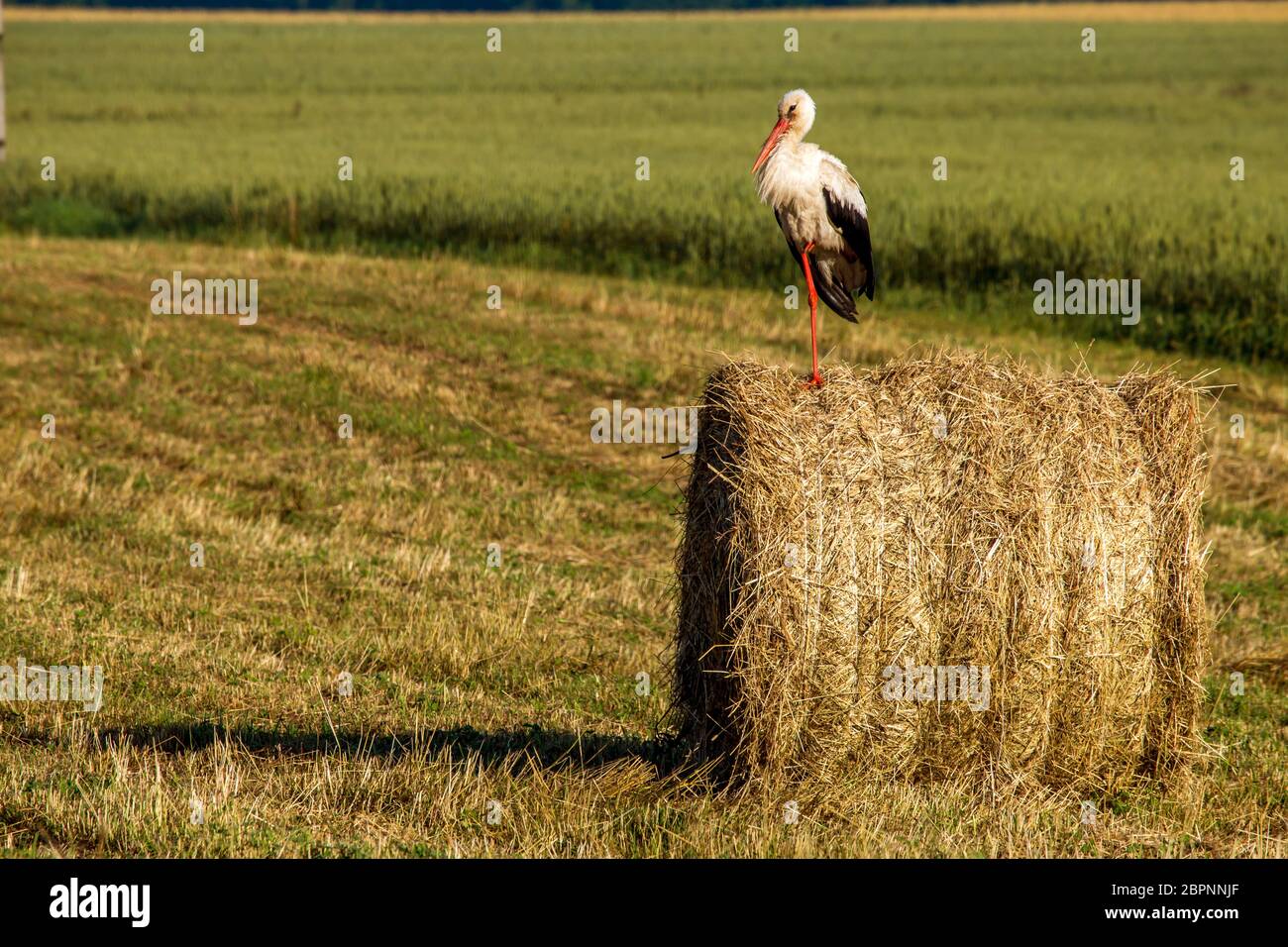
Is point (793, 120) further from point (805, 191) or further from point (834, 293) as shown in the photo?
point (834, 293)

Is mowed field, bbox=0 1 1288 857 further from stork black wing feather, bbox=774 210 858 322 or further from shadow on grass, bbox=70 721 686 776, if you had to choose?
stork black wing feather, bbox=774 210 858 322

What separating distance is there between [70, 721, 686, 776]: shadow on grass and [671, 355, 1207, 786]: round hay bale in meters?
0.43

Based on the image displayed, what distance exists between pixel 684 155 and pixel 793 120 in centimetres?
2416

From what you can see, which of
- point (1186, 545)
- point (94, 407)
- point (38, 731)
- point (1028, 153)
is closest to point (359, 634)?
point (38, 731)

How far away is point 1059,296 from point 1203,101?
2704cm

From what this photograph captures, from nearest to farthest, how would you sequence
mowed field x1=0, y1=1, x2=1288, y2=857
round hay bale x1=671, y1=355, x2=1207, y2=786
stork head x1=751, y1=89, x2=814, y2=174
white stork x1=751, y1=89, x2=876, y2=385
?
mowed field x1=0, y1=1, x2=1288, y2=857, round hay bale x1=671, y1=355, x2=1207, y2=786, stork head x1=751, y1=89, x2=814, y2=174, white stork x1=751, y1=89, x2=876, y2=385

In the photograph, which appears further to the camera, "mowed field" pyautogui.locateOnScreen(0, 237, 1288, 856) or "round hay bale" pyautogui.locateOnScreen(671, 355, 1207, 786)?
"round hay bale" pyautogui.locateOnScreen(671, 355, 1207, 786)

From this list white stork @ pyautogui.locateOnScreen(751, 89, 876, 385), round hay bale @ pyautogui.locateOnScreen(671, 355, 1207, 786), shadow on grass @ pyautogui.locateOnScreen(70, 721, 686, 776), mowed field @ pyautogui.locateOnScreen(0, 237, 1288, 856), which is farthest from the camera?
white stork @ pyautogui.locateOnScreen(751, 89, 876, 385)

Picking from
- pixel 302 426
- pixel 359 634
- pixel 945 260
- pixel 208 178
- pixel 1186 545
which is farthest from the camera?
pixel 208 178

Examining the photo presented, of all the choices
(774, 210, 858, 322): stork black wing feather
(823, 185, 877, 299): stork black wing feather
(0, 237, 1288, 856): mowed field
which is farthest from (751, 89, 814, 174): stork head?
(0, 237, 1288, 856): mowed field

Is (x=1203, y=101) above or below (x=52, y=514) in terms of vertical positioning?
above

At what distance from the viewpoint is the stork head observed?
321 inches

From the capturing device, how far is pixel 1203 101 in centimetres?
4406
